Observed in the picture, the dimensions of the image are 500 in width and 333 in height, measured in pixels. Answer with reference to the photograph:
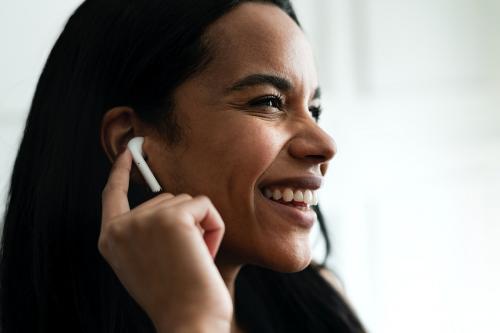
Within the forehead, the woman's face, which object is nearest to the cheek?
the woman's face

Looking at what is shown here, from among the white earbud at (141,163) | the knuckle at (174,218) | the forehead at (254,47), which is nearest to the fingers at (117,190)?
the white earbud at (141,163)

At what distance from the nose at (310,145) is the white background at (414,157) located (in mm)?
909

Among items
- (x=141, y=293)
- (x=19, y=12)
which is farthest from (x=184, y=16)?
(x=19, y=12)

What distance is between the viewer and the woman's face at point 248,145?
112 cm

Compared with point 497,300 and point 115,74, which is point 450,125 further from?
point 115,74

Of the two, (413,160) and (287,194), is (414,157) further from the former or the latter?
(287,194)

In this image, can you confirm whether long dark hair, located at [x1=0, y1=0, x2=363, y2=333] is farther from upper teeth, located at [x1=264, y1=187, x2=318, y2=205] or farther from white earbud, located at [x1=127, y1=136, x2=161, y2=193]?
upper teeth, located at [x1=264, y1=187, x2=318, y2=205]

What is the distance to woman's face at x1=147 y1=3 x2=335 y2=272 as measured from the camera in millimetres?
1117

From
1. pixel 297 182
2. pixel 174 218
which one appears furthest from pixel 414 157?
pixel 174 218

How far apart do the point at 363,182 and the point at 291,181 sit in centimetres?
101

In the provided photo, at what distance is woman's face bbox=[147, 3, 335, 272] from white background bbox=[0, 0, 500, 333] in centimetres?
92

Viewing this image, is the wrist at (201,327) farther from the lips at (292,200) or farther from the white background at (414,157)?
the white background at (414,157)

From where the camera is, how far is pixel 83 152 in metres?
1.19

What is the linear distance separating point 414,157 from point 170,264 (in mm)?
1451
